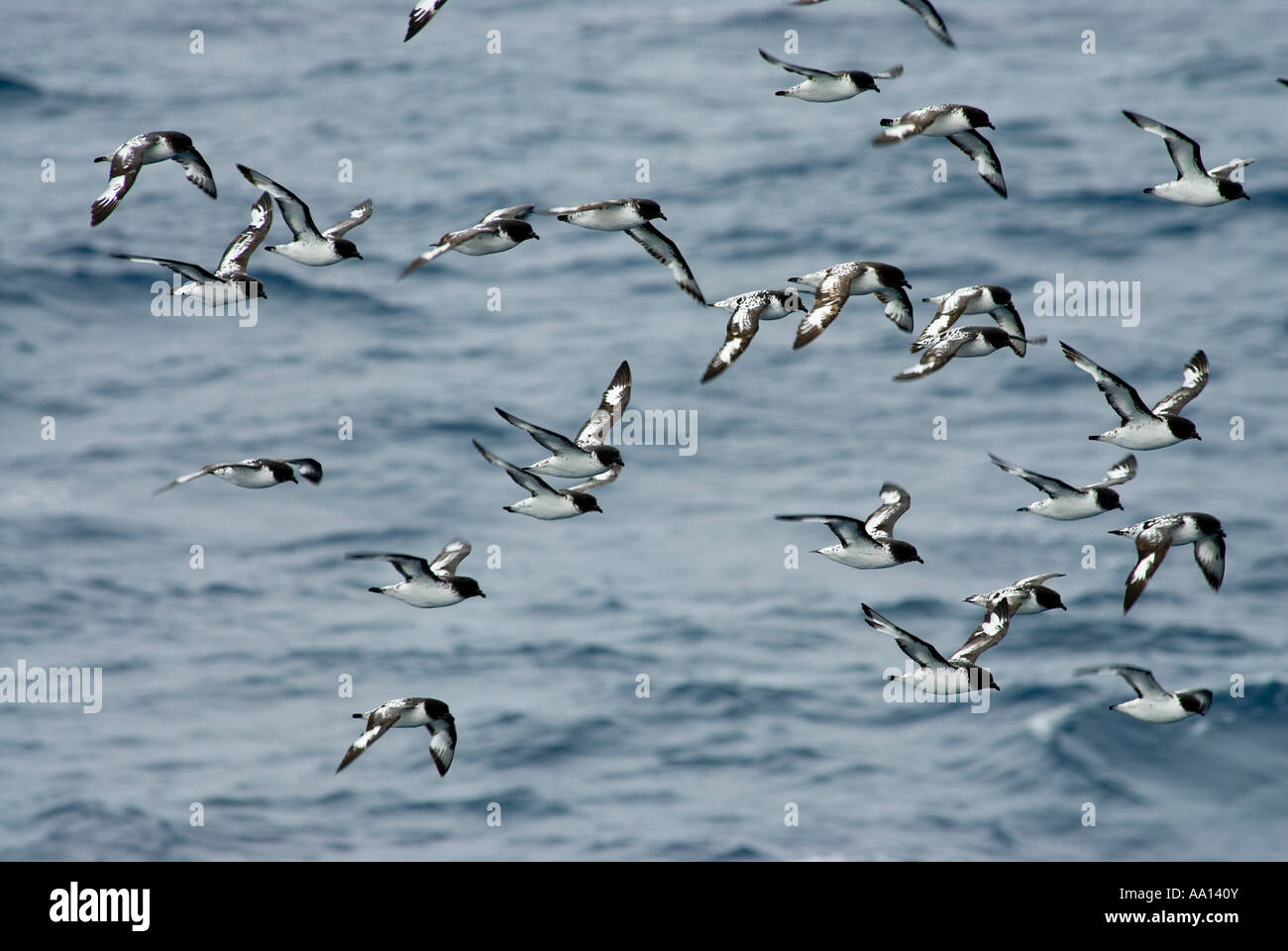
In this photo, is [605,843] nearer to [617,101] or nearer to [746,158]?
[746,158]

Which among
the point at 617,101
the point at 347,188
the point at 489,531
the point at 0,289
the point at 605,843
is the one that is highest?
the point at 617,101

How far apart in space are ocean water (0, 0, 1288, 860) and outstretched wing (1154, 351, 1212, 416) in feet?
27.4

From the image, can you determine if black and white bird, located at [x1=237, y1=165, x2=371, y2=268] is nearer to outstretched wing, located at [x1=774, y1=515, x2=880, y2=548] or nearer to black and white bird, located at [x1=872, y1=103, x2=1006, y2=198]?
outstretched wing, located at [x1=774, y1=515, x2=880, y2=548]

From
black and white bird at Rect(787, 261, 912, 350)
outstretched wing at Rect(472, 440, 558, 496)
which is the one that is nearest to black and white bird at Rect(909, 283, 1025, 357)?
black and white bird at Rect(787, 261, 912, 350)

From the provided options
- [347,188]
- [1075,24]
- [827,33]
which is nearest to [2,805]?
[347,188]

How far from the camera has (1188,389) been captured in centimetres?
1523

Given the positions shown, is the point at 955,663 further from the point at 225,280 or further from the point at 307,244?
the point at 225,280

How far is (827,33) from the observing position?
1797 inches

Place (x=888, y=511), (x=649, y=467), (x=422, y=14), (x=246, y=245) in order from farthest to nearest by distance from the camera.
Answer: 1. (x=649, y=467)
2. (x=888, y=511)
3. (x=246, y=245)
4. (x=422, y=14)

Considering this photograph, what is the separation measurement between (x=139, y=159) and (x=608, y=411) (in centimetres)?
481

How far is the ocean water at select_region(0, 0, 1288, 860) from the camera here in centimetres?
2277

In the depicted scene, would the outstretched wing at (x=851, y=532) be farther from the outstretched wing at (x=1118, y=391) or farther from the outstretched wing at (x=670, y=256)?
the outstretched wing at (x=670, y=256)

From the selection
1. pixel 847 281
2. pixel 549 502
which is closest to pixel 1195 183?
pixel 847 281

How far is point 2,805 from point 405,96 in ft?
88.8
